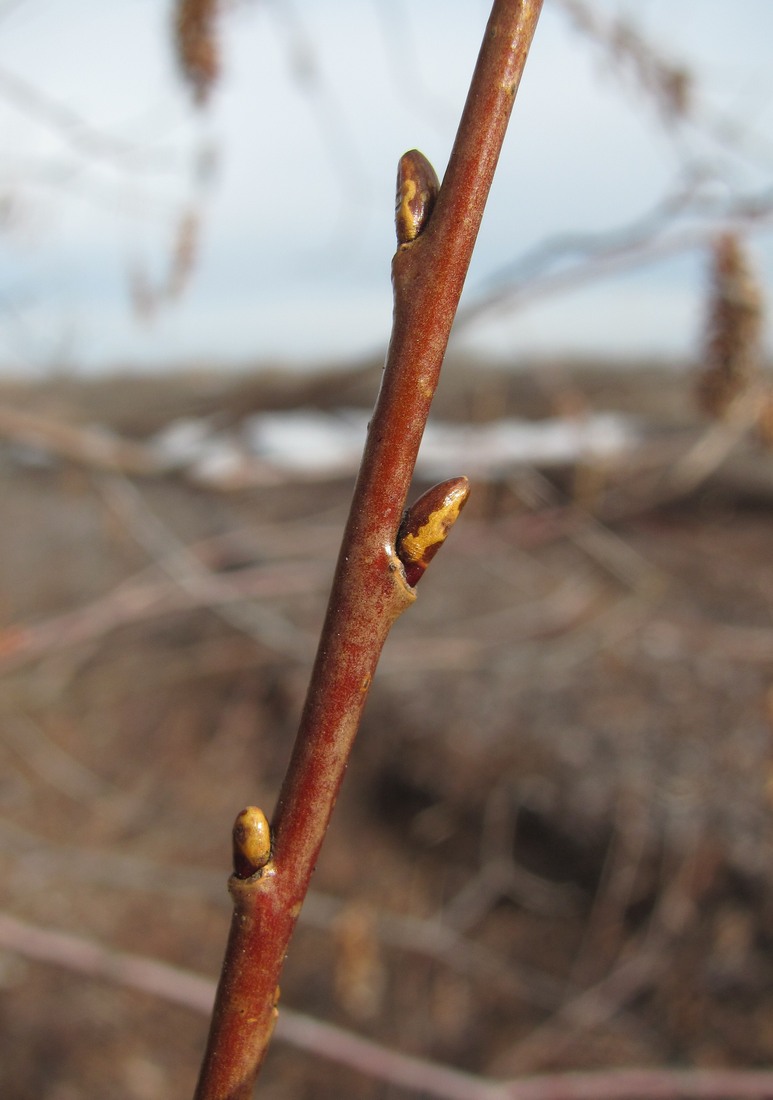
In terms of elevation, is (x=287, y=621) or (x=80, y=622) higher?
(x=80, y=622)

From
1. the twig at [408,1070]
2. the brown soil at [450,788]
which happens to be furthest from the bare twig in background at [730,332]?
the twig at [408,1070]

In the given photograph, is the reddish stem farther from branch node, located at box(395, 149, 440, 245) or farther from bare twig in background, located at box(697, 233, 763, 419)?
bare twig in background, located at box(697, 233, 763, 419)

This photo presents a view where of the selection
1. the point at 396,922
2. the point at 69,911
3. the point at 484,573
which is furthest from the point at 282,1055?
the point at 484,573

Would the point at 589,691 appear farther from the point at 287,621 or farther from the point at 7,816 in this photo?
the point at 7,816

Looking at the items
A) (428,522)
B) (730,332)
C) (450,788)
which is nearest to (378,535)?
(428,522)

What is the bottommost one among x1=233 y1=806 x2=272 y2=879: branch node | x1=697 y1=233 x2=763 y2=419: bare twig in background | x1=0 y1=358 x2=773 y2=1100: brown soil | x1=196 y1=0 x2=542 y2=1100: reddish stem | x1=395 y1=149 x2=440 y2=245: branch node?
x1=0 y1=358 x2=773 y2=1100: brown soil

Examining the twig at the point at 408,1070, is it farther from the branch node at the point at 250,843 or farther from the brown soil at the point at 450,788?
the branch node at the point at 250,843

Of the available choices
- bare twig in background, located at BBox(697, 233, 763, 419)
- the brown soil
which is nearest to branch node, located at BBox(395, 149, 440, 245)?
bare twig in background, located at BBox(697, 233, 763, 419)
